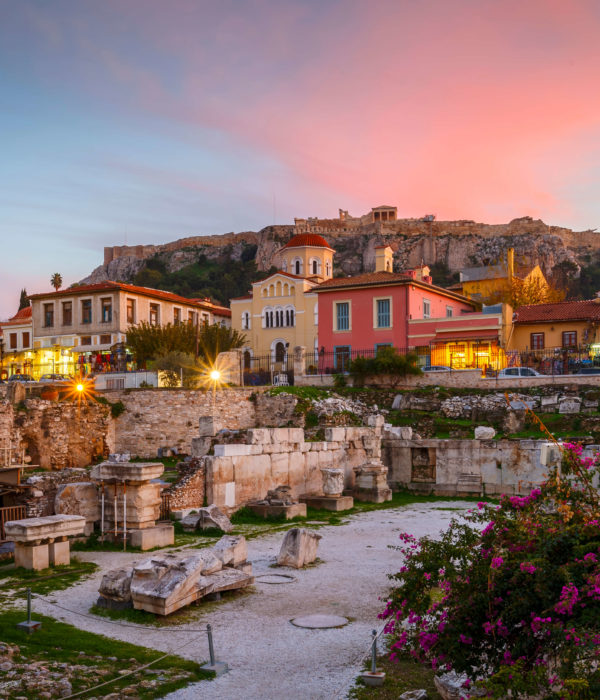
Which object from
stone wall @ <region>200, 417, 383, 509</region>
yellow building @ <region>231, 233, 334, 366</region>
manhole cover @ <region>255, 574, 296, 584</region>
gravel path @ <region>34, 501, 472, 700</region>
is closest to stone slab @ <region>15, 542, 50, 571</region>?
gravel path @ <region>34, 501, 472, 700</region>

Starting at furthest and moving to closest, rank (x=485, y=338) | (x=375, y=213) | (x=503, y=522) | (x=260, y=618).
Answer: (x=375, y=213) → (x=485, y=338) → (x=260, y=618) → (x=503, y=522)

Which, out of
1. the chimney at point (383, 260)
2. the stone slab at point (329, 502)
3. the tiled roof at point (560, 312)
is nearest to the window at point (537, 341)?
the tiled roof at point (560, 312)

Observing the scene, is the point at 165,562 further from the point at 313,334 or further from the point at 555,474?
the point at 313,334

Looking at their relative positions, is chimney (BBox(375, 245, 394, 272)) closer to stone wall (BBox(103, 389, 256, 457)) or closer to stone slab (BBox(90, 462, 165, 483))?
stone wall (BBox(103, 389, 256, 457))

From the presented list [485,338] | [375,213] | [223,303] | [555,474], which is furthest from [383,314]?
[375,213]

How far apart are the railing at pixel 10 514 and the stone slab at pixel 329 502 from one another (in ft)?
25.0

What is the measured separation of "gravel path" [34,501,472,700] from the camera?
6.36 metres

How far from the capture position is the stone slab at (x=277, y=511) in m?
15.8

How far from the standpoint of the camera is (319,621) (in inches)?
325

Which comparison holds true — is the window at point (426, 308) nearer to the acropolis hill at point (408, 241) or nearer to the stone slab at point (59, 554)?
the stone slab at point (59, 554)

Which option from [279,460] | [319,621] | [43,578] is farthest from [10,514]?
[279,460]

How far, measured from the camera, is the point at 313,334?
5259 cm

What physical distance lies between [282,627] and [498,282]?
53.9 metres

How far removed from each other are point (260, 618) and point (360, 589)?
1.92m
